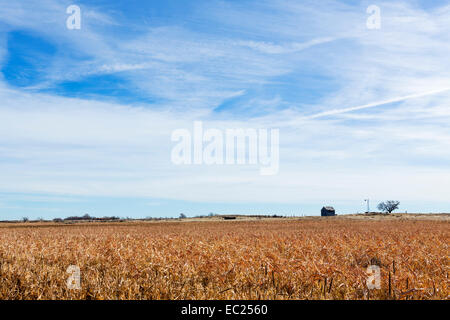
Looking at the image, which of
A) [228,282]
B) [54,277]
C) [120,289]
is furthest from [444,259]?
[54,277]

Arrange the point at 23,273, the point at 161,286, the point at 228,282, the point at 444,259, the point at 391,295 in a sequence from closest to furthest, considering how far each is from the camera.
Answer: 1. the point at 391,295
2. the point at 161,286
3. the point at 228,282
4. the point at 23,273
5. the point at 444,259

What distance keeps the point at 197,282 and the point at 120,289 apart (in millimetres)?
2063

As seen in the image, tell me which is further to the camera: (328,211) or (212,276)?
(328,211)

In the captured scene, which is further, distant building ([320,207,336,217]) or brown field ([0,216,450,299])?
distant building ([320,207,336,217])

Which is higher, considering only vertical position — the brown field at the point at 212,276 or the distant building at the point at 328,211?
the brown field at the point at 212,276

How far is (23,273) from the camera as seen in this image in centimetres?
1087

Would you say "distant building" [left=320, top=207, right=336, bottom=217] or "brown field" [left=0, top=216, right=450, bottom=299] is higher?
"brown field" [left=0, top=216, right=450, bottom=299]

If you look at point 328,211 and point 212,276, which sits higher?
point 212,276

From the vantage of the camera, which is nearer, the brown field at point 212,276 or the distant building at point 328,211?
the brown field at point 212,276

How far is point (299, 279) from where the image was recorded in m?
9.92
